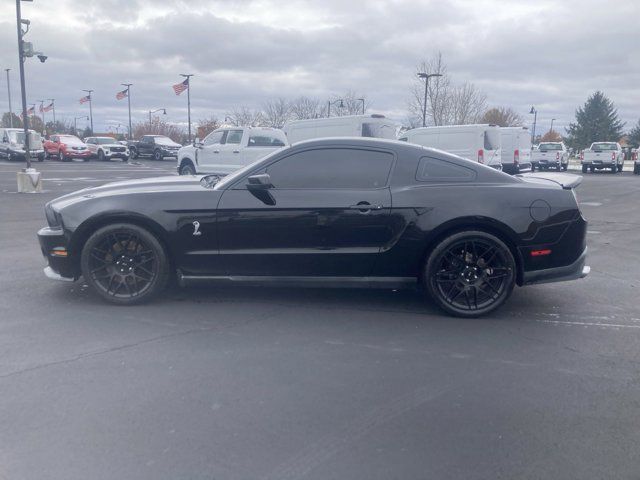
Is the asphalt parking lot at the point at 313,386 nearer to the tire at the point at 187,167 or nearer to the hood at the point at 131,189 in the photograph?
the hood at the point at 131,189

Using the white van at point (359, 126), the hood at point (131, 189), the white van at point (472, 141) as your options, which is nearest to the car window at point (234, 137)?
the white van at point (359, 126)

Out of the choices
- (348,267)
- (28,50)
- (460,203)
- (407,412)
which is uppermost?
(28,50)

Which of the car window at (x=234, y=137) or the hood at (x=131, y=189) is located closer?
the hood at (x=131, y=189)

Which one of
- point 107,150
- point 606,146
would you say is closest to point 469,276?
point 606,146

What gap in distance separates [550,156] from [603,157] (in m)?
2.86

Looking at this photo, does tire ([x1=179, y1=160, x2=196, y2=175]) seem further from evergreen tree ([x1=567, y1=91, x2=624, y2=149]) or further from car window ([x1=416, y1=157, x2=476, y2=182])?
evergreen tree ([x1=567, y1=91, x2=624, y2=149])

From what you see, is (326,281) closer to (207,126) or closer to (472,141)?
(472,141)

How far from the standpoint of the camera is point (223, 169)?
63.9 feet

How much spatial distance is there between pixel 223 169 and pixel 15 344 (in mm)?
15229

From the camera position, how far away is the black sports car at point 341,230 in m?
5.35

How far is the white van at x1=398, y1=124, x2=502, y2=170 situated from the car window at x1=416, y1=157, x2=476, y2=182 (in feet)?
50.9

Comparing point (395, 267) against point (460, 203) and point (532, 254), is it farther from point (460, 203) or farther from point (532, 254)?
point (532, 254)

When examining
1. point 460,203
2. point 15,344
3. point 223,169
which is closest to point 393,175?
point 460,203

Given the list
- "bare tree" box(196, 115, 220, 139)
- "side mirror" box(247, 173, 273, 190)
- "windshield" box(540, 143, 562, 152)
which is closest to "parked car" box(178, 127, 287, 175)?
"side mirror" box(247, 173, 273, 190)
